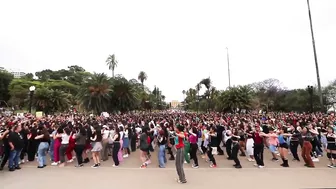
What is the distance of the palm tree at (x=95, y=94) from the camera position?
3538 centimetres

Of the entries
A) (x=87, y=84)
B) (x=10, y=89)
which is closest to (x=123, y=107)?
(x=87, y=84)

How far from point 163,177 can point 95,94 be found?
30.6 m

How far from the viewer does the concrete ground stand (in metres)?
6.54

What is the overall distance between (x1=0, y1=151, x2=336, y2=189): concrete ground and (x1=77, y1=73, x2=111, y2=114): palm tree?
26791 millimetres

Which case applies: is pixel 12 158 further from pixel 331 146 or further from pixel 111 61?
pixel 111 61

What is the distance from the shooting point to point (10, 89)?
64.5 m

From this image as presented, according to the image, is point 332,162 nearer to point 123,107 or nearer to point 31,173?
point 31,173

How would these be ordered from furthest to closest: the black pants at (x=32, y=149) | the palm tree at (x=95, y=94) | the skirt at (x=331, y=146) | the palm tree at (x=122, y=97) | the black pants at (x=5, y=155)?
1. the palm tree at (x=122, y=97)
2. the palm tree at (x=95, y=94)
3. the black pants at (x=32, y=149)
4. the skirt at (x=331, y=146)
5. the black pants at (x=5, y=155)

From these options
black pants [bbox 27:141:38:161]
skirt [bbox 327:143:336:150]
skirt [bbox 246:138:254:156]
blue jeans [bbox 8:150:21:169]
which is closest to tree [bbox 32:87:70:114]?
black pants [bbox 27:141:38:161]

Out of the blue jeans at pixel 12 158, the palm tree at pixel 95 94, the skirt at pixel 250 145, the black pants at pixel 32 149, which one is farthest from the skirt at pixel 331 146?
the palm tree at pixel 95 94

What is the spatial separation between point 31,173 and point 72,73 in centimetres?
11142

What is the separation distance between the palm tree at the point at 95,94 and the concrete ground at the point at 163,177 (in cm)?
2679

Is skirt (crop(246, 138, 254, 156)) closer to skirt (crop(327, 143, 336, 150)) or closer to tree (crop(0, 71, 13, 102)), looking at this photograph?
skirt (crop(327, 143, 336, 150))

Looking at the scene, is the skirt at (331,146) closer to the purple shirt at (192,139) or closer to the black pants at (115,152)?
the purple shirt at (192,139)
